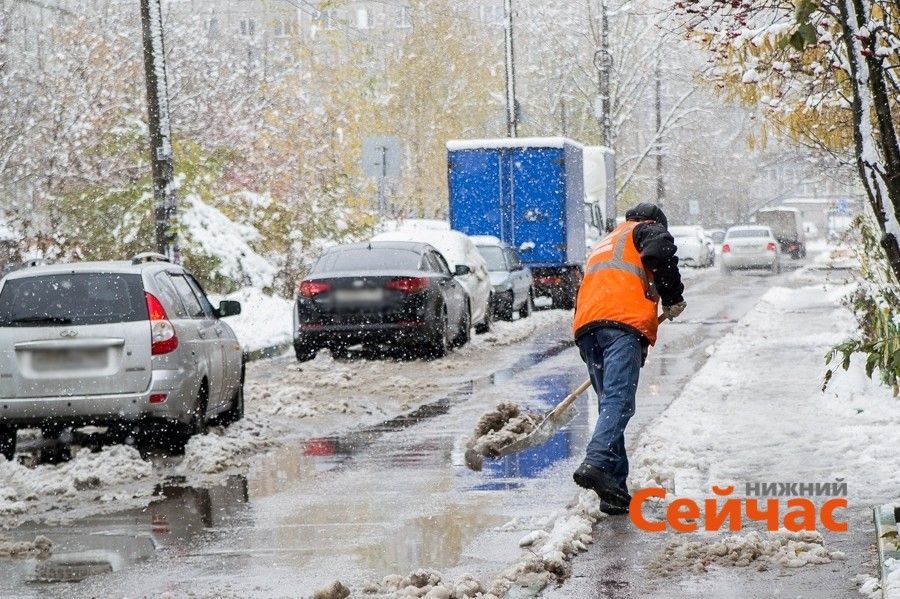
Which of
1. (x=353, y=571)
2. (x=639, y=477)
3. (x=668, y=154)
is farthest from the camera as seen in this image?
(x=668, y=154)

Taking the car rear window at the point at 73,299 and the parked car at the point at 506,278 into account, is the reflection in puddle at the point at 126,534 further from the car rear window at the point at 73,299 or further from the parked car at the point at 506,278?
the parked car at the point at 506,278

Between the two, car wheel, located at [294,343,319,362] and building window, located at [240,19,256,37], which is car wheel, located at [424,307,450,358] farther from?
building window, located at [240,19,256,37]

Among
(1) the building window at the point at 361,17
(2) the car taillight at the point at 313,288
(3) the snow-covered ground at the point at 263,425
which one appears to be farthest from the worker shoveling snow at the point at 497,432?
(1) the building window at the point at 361,17

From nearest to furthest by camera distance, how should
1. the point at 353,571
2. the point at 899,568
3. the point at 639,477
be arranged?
the point at 899,568 → the point at 353,571 → the point at 639,477

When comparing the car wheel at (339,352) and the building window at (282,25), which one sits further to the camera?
the building window at (282,25)

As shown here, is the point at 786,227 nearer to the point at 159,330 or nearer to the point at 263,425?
the point at 263,425

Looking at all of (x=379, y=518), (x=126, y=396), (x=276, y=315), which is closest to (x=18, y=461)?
(x=126, y=396)

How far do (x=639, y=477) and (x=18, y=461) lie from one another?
4487mm

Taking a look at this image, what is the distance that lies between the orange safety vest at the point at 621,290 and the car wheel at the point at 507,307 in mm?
17681

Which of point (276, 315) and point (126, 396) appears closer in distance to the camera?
point (126, 396)

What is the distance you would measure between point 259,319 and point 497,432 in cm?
1500

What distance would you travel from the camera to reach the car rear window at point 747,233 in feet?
166

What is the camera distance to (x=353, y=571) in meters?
6.85

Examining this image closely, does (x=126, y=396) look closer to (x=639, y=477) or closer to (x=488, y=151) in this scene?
(x=639, y=477)
